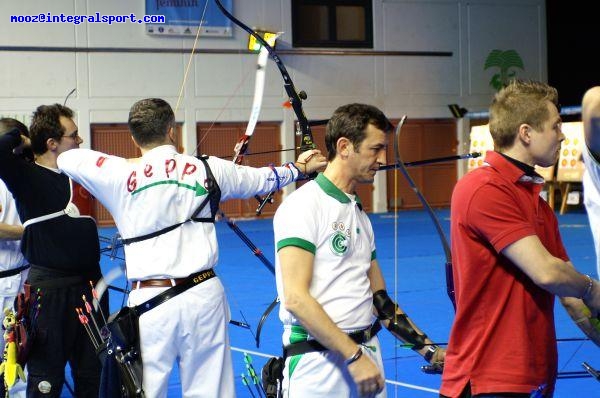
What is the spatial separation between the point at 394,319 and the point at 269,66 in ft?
55.6

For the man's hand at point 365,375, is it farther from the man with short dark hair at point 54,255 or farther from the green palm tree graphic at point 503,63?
the green palm tree graphic at point 503,63

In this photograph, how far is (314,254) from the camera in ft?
9.85

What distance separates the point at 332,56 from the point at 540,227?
18252 mm

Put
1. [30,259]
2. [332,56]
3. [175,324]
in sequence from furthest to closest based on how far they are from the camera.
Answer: [332,56] → [30,259] → [175,324]

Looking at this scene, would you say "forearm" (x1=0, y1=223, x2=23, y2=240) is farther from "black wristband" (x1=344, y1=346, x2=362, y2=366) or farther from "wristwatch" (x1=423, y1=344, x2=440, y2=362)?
"black wristband" (x1=344, y1=346, x2=362, y2=366)

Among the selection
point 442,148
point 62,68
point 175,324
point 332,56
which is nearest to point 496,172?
point 175,324

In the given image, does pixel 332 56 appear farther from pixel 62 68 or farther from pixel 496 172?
pixel 496 172

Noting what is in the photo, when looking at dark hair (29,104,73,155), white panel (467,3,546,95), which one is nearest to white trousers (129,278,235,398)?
dark hair (29,104,73,155)

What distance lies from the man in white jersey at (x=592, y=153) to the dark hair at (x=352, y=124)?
67 centimetres

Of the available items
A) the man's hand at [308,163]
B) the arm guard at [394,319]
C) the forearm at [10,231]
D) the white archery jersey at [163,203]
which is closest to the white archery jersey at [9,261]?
the forearm at [10,231]

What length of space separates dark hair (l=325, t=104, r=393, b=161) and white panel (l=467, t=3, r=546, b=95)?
19.7 metres

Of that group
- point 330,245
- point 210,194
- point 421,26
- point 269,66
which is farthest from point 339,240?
point 421,26

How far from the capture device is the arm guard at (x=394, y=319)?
337 cm

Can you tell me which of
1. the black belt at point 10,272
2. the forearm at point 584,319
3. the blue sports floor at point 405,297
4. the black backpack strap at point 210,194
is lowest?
the blue sports floor at point 405,297
